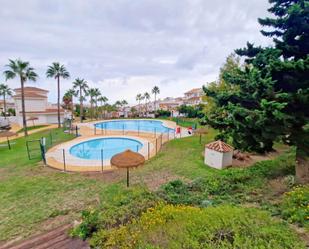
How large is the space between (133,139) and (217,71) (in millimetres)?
12230

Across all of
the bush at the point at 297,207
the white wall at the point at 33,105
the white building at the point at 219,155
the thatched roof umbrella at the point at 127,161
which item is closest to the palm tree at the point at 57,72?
the white wall at the point at 33,105

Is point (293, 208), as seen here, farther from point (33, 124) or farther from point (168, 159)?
point (33, 124)

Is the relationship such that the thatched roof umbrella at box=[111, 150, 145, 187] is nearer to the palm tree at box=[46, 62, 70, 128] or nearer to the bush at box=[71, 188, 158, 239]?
the bush at box=[71, 188, 158, 239]

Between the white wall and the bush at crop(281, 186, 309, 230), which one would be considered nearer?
the bush at crop(281, 186, 309, 230)

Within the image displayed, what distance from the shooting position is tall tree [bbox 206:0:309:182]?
586 cm

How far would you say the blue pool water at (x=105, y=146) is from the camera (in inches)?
688

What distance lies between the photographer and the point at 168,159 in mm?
13359

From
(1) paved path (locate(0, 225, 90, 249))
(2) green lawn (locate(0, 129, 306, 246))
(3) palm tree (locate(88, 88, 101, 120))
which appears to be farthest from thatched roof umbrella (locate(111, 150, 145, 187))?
(3) palm tree (locate(88, 88, 101, 120))

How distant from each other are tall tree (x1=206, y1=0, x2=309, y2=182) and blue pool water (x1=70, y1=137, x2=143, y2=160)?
1121cm

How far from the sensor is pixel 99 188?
356 inches

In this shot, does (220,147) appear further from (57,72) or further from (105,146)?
(57,72)

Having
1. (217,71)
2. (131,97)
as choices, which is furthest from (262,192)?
(131,97)

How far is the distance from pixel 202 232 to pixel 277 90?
19.5 ft

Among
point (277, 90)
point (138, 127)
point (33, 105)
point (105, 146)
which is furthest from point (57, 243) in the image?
point (33, 105)
